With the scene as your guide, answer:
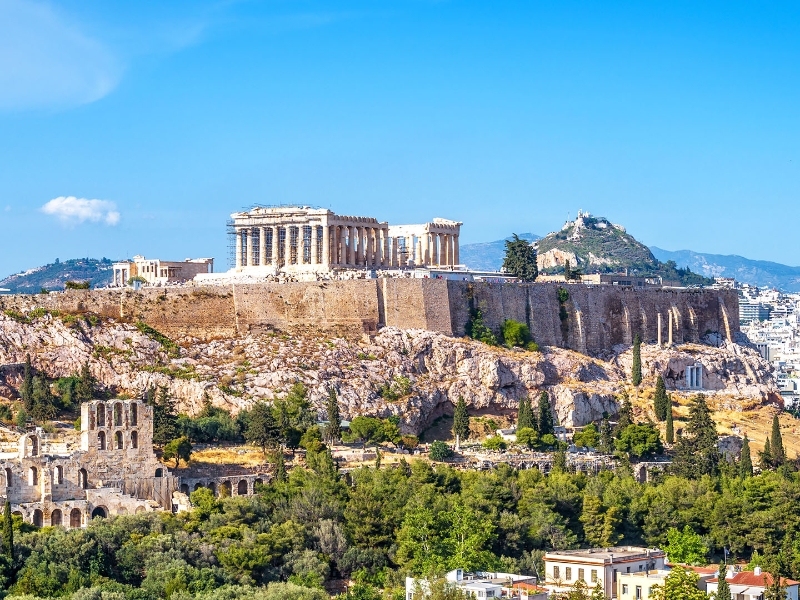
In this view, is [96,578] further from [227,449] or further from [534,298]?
[534,298]

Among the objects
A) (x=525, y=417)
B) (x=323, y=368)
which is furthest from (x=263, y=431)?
(x=525, y=417)

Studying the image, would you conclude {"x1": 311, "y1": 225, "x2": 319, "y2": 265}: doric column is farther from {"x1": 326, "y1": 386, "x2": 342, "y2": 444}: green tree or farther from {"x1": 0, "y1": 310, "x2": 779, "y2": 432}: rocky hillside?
{"x1": 326, "y1": 386, "x2": 342, "y2": 444}: green tree

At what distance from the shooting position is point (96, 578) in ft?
171

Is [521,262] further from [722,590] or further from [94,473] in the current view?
[722,590]

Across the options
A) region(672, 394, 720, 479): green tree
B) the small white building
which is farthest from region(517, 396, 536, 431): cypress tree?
A: the small white building

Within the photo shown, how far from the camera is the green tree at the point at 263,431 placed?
2682 inches

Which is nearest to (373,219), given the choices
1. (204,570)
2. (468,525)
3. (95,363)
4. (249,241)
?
(249,241)

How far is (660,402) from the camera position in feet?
270

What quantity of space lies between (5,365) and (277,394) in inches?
448

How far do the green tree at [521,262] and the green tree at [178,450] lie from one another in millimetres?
35227

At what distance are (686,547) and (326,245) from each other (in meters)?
33.2

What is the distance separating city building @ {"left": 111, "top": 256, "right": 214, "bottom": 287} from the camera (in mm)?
95562

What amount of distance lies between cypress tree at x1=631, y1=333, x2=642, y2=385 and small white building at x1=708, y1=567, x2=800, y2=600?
30.6 m

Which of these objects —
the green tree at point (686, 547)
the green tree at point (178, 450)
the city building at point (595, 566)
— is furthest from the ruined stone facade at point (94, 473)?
the green tree at point (686, 547)
